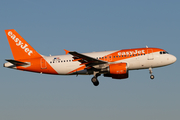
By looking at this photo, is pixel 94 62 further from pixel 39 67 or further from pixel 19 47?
pixel 19 47

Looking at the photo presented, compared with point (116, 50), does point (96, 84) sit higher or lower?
lower

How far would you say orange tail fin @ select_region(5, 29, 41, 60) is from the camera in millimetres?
49594

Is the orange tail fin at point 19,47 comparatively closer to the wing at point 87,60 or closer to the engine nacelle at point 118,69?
the wing at point 87,60

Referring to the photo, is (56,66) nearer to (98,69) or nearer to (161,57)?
(98,69)

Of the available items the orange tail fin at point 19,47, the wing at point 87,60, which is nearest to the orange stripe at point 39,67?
the orange tail fin at point 19,47

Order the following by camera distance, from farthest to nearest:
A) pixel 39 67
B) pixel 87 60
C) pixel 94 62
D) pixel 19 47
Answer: pixel 19 47
pixel 39 67
pixel 94 62
pixel 87 60

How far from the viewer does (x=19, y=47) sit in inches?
1980

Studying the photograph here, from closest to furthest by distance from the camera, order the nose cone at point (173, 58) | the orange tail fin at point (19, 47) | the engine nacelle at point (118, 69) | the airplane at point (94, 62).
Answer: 1. the engine nacelle at point (118, 69)
2. the airplane at point (94, 62)
3. the nose cone at point (173, 58)
4. the orange tail fin at point (19, 47)

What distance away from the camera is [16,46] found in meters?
50.4

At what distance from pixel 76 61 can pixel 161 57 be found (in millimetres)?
12377

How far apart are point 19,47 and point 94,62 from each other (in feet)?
42.9

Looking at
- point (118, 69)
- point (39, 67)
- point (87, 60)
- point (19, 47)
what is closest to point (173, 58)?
point (118, 69)

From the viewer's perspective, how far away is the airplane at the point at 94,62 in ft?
148

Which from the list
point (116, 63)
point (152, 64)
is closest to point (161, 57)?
point (152, 64)
